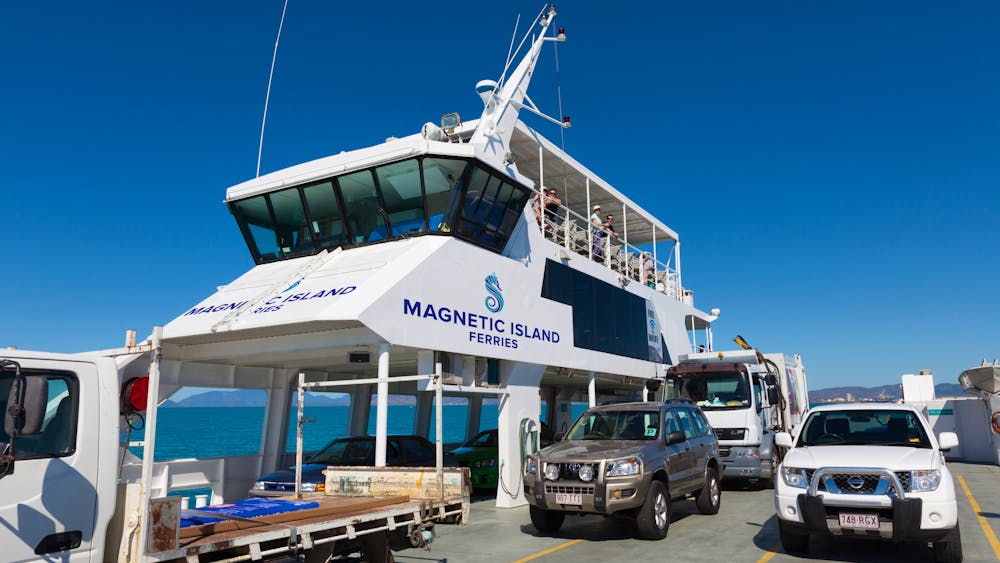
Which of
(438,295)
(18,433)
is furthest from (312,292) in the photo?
(18,433)

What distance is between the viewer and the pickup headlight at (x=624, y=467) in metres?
9.05

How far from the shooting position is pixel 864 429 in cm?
862

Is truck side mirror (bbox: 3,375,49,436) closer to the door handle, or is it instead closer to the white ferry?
the door handle

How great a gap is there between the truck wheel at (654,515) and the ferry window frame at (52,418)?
7081mm

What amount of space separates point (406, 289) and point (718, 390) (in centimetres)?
809

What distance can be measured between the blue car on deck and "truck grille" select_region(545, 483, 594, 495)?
3.85 m

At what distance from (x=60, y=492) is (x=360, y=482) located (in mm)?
3448

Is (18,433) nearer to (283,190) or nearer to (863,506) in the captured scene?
A: (863,506)

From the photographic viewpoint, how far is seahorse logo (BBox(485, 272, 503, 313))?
42.8 feet

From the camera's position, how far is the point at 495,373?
13.4 m

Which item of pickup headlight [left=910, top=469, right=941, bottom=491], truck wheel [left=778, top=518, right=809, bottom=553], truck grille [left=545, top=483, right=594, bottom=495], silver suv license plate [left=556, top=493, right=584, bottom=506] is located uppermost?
pickup headlight [left=910, top=469, right=941, bottom=491]

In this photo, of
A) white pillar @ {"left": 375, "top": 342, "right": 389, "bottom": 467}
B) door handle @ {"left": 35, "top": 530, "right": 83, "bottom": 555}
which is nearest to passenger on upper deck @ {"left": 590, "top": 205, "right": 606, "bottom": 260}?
white pillar @ {"left": 375, "top": 342, "right": 389, "bottom": 467}

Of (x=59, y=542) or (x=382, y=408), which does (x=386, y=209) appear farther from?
(x=59, y=542)

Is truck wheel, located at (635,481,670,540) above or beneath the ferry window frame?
beneath
